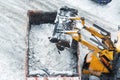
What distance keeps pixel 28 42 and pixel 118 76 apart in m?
3.47

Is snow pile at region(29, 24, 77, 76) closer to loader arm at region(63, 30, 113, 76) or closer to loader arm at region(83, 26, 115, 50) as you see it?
loader arm at region(63, 30, 113, 76)

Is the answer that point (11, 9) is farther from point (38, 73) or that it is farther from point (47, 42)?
point (38, 73)

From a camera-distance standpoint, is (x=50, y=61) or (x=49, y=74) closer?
(x=49, y=74)

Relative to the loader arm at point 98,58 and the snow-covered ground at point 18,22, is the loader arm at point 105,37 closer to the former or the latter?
the loader arm at point 98,58

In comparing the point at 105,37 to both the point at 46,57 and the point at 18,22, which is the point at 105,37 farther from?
the point at 18,22

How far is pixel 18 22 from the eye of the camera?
42.4 feet

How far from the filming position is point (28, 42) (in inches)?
424

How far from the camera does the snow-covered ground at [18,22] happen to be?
1118cm

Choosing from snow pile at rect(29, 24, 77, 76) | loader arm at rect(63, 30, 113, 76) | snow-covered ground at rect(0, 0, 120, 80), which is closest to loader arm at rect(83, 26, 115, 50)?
loader arm at rect(63, 30, 113, 76)

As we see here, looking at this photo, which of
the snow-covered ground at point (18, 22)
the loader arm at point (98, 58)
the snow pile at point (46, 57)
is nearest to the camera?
the loader arm at point (98, 58)

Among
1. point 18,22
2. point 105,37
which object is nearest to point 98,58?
point 105,37

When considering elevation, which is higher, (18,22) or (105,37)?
(18,22)

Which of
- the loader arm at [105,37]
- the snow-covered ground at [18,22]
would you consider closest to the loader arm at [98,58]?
the loader arm at [105,37]

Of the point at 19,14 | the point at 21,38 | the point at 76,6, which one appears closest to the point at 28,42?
the point at 21,38
